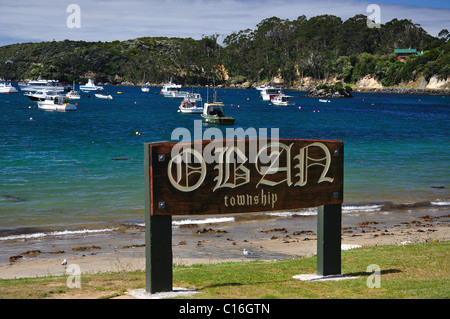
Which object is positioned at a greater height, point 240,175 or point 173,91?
point 173,91

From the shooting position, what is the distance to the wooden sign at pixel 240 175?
7.32 meters

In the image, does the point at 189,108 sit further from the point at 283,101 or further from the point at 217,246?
the point at 217,246

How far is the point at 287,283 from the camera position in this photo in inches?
324

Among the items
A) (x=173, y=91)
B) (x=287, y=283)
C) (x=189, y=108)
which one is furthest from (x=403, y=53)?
(x=287, y=283)

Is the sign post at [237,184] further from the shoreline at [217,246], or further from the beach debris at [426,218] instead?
the beach debris at [426,218]

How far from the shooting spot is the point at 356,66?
19250 centimetres

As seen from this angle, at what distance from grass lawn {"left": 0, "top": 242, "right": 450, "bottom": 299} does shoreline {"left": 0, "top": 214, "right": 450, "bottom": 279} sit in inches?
123

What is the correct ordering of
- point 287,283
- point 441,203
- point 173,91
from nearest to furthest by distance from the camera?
1. point 287,283
2. point 441,203
3. point 173,91

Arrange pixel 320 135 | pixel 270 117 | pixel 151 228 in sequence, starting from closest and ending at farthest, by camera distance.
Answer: pixel 151 228
pixel 320 135
pixel 270 117

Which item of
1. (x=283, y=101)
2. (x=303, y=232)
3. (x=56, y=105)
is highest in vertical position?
(x=283, y=101)

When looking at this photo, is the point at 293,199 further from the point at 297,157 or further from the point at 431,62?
the point at 431,62

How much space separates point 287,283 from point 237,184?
1677 millimetres

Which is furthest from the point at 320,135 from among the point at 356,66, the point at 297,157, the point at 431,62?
the point at 356,66
